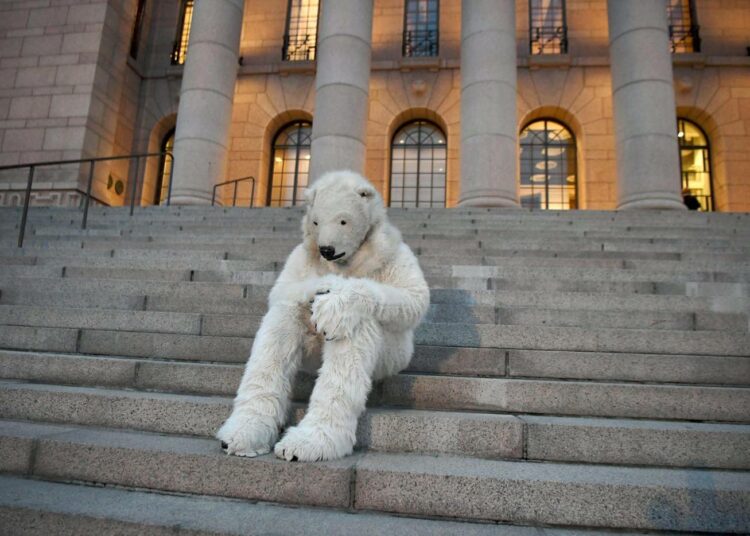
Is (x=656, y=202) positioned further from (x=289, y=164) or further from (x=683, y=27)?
(x=289, y=164)

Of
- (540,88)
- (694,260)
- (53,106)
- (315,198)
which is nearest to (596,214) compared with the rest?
(694,260)

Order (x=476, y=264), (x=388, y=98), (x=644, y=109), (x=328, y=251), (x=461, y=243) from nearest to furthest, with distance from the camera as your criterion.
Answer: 1. (x=328, y=251)
2. (x=476, y=264)
3. (x=461, y=243)
4. (x=644, y=109)
5. (x=388, y=98)

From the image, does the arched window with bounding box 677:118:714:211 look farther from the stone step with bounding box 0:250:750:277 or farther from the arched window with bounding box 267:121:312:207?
the arched window with bounding box 267:121:312:207

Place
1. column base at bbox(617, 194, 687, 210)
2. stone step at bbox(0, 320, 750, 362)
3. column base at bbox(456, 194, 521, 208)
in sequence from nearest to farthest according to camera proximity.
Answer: stone step at bbox(0, 320, 750, 362) → column base at bbox(617, 194, 687, 210) → column base at bbox(456, 194, 521, 208)

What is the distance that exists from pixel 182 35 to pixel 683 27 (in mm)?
17926

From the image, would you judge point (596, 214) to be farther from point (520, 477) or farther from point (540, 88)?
point (540, 88)

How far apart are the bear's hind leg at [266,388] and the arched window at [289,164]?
14.1 m

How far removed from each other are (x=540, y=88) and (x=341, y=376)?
16.0m

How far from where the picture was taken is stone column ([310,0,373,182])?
435 inches

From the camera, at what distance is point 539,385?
295 centimetres

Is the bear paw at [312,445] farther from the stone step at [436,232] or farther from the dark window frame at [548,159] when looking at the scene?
the dark window frame at [548,159]

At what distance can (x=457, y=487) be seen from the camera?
6.74 feet

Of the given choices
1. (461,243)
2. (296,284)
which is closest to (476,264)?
(461,243)

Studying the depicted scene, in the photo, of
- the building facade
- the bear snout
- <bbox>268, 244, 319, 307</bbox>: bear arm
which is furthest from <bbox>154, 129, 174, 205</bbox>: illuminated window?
the bear snout
